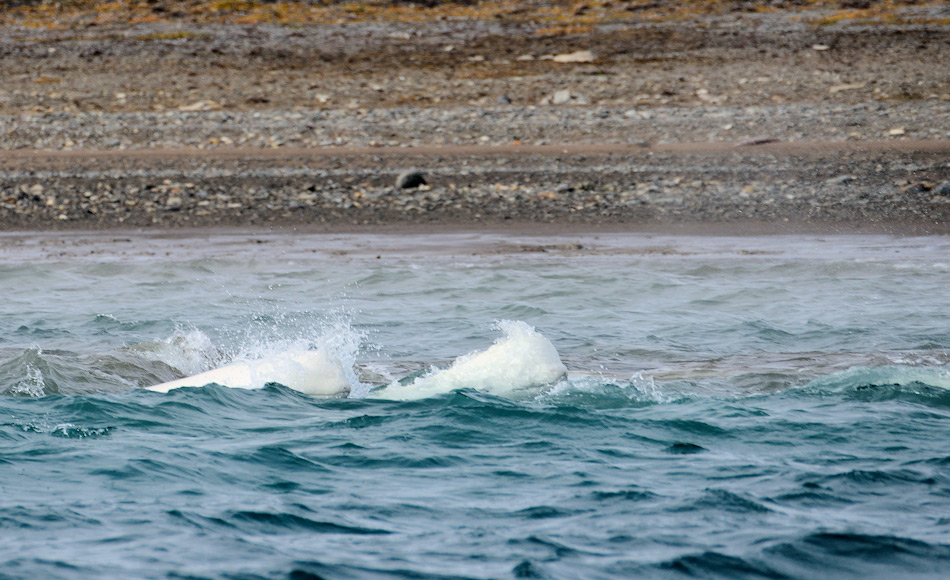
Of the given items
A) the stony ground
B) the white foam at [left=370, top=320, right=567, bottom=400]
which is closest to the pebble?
the stony ground

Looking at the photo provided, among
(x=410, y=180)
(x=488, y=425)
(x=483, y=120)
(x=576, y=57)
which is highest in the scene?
(x=576, y=57)

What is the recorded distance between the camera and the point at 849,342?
10.1 meters

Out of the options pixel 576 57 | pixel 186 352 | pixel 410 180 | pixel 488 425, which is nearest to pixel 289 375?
pixel 186 352

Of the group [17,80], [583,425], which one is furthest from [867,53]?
[583,425]

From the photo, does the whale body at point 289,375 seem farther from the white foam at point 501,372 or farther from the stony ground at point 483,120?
the stony ground at point 483,120

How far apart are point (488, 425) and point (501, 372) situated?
49.2 inches

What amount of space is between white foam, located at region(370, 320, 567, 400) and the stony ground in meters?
8.59

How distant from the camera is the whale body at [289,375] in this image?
8.57m

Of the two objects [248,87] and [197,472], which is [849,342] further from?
[248,87]

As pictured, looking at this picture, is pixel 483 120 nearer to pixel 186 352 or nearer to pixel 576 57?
pixel 576 57

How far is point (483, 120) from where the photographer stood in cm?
2227

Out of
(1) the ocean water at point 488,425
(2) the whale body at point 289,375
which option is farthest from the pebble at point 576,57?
(2) the whale body at point 289,375

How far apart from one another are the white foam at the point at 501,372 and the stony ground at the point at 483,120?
859cm

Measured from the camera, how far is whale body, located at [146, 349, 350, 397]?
8.57 m
